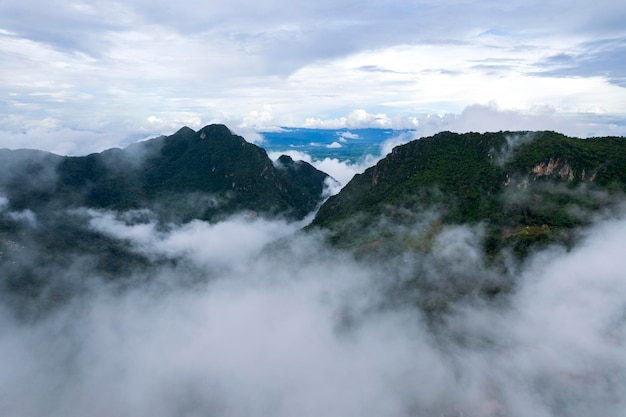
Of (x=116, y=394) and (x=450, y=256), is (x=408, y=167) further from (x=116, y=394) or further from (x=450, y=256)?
(x=116, y=394)

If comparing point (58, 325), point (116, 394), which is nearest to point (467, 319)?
point (116, 394)

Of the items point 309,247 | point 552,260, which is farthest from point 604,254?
point 309,247

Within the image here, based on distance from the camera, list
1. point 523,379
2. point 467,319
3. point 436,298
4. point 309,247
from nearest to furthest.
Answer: point 523,379
point 467,319
point 436,298
point 309,247

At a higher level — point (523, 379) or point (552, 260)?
point (552, 260)

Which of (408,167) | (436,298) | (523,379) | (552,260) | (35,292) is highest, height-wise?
(408,167)

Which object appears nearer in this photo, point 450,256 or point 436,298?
point 436,298

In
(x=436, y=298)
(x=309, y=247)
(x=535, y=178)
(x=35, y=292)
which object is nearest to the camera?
(x=436, y=298)
